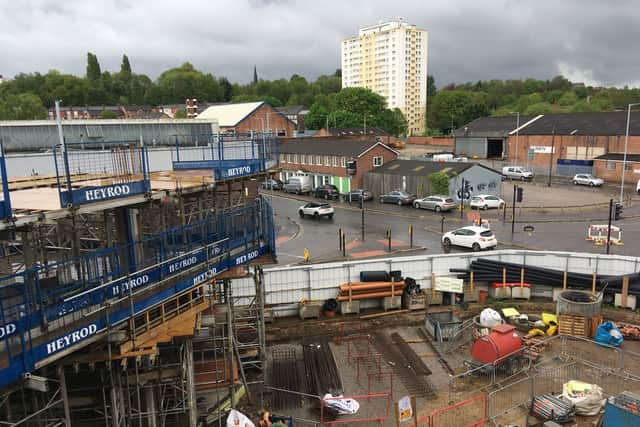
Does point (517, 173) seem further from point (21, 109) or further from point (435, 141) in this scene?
point (21, 109)

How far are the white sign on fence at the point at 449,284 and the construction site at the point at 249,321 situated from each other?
0.28 feet

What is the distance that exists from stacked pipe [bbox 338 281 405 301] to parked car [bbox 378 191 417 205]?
21.6 meters

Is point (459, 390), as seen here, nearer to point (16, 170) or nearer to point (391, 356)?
point (391, 356)

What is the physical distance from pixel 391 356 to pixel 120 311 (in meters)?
9.62

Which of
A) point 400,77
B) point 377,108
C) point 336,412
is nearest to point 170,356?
point 336,412

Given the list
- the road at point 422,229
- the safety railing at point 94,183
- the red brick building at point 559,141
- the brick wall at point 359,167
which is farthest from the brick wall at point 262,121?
the safety railing at point 94,183

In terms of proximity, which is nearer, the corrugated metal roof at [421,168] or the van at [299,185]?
the corrugated metal roof at [421,168]

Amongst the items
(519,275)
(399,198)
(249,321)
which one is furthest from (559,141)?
(249,321)

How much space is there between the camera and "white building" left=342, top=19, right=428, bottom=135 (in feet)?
493

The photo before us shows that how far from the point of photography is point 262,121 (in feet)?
213

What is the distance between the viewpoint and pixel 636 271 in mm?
20062

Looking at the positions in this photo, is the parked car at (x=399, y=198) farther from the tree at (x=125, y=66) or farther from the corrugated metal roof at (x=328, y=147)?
the tree at (x=125, y=66)

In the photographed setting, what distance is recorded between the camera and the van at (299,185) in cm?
4941

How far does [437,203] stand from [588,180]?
22250 mm
